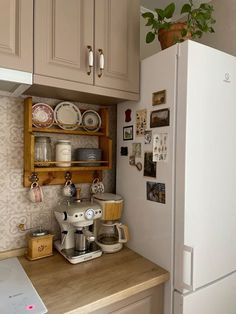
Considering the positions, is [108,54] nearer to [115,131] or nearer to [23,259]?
[115,131]

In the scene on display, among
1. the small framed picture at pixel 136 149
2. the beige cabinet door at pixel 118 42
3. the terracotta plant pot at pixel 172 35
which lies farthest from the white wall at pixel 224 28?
the small framed picture at pixel 136 149

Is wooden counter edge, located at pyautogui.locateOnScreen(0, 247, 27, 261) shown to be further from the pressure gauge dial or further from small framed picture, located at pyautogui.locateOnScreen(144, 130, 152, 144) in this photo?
small framed picture, located at pyautogui.locateOnScreen(144, 130, 152, 144)

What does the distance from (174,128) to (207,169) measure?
0.25 meters

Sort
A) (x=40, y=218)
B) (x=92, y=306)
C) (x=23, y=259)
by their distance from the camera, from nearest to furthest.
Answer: (x=92, y=306)
(x=23, y=259)
(x=40, y=218)

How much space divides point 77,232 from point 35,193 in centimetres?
30

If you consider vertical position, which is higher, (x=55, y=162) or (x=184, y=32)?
(x=184, y=32)

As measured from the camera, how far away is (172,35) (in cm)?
120

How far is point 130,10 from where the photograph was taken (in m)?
1.23

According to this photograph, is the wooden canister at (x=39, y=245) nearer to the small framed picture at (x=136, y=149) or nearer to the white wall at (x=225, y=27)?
the small framed picture at (x=136, y=149)

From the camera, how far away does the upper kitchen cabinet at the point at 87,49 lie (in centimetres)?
98

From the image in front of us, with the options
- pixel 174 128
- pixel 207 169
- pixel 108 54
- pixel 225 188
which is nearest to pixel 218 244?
pixel 225 188

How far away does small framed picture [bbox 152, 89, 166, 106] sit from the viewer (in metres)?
1.12

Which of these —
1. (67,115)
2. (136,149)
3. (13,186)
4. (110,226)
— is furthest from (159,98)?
(13,186)

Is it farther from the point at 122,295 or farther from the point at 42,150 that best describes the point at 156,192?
the point at 42,150
